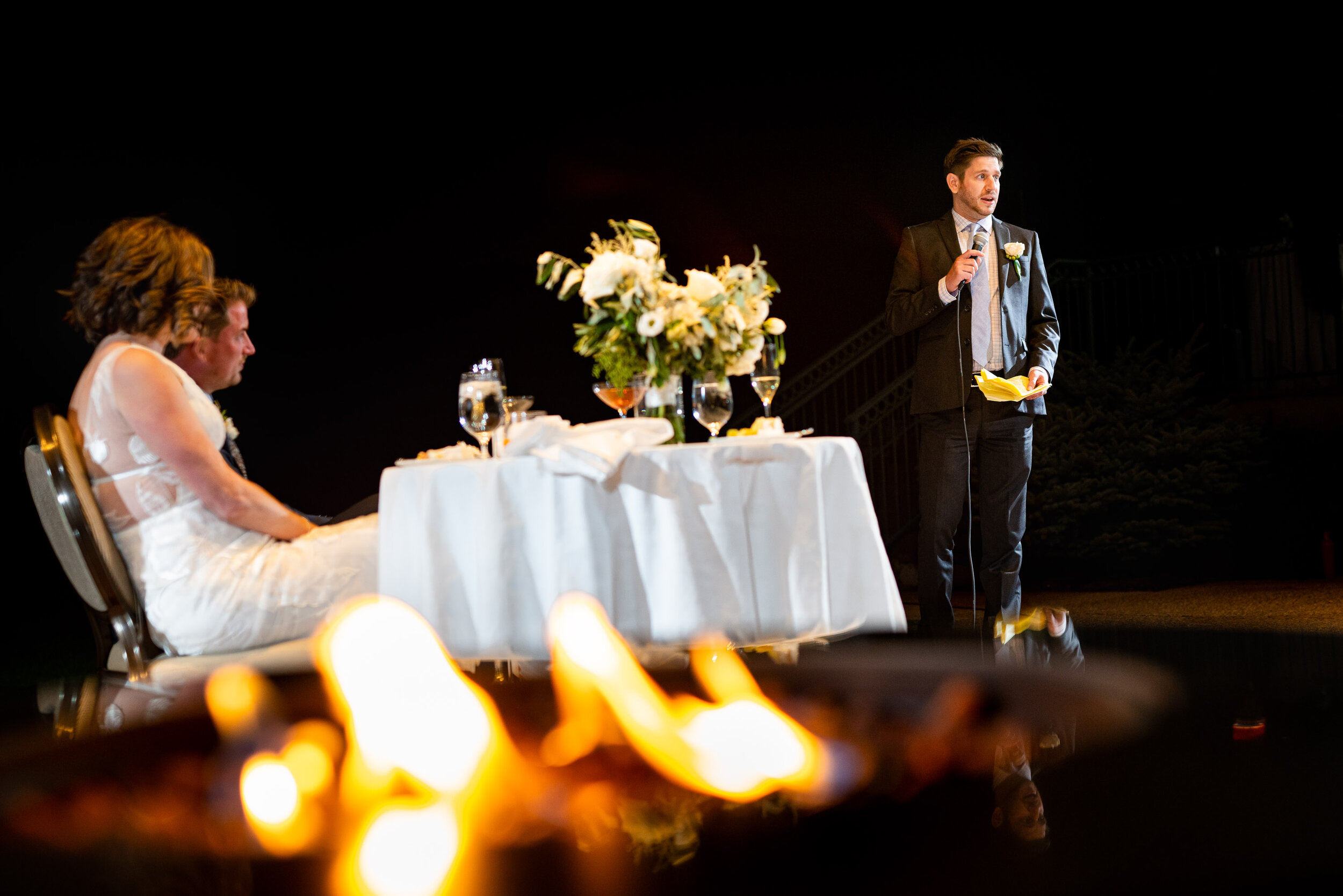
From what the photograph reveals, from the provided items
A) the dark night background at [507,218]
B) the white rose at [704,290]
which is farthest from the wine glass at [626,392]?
the dark night background at [507,218]

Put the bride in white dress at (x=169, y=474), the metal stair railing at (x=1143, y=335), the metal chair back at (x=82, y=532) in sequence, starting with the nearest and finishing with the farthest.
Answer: the metal chair back at (x=82, y=532)
the bride in white dress at (x=169, y=474)
the metal stair railing at (x=1143, y=335)

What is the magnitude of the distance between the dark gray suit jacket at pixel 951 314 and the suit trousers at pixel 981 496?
6 cm

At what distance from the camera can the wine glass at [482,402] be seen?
2.58 meters

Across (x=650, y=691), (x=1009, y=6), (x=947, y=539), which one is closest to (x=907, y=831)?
(x=650, y=691)

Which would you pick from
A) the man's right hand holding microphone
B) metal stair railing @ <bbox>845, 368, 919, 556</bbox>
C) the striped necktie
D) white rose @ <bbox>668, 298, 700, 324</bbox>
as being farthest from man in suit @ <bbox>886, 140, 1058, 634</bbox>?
metal stair railing @ <bbox>845, 368, 919, 556</bbox>

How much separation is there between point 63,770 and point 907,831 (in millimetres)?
1346

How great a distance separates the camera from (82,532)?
215 centimetres

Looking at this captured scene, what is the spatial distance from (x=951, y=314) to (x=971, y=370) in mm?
188

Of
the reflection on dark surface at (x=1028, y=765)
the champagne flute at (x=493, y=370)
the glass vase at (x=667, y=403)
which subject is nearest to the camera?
the reflection on dark surface at (x=1028, y=765)

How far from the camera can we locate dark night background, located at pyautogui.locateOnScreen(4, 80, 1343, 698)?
508 cm

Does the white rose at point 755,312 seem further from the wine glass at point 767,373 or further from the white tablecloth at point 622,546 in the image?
the white tablecloth at point 622,546

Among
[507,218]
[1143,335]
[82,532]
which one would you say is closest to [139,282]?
[82,532]

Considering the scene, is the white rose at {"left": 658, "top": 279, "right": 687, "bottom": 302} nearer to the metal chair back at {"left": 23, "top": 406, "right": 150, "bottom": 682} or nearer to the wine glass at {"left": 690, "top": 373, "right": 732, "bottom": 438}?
the wine glass at {"left": 690, "top": 373, "right": 732, "bottom": 438}

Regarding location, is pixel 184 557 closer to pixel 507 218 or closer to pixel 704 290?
pixel 704 290
